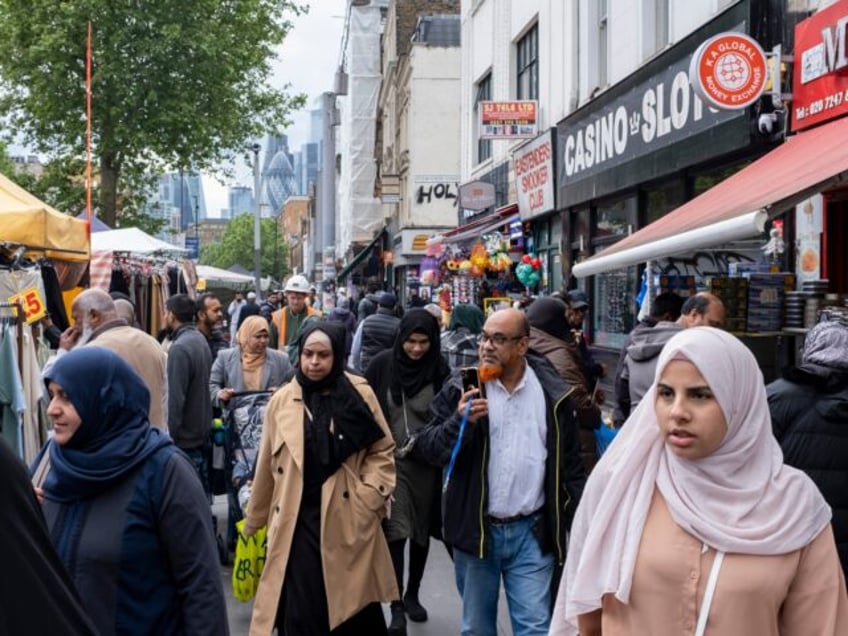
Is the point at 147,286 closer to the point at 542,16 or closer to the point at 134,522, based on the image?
the point at 542,16

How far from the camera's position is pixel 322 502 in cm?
485

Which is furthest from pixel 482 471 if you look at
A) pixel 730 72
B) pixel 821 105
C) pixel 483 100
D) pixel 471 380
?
pixel 483 100

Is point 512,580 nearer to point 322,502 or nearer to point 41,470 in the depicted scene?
point 322,502

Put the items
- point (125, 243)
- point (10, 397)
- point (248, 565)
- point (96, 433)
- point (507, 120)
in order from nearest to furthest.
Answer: point (96, 433), point (248, 565), point (10, 397), point (125, 243), point (507, 120)

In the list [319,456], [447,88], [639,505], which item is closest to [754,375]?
[639,505]

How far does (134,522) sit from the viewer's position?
3.22 meters

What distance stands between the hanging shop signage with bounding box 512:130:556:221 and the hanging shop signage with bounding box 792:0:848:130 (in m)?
8.03

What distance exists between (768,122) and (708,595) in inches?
272

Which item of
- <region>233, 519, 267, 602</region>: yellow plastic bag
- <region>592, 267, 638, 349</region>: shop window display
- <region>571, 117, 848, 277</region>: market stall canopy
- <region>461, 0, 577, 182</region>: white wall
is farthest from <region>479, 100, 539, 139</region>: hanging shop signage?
<region>233, 519, 267, 602</region>: yellow plastic bag

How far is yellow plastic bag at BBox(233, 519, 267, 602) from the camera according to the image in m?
5.48

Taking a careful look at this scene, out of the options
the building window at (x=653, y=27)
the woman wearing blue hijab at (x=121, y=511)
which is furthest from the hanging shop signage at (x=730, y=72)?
the woman wearing blue hijab at (x=121, y=511)

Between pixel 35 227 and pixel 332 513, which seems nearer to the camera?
pixel 332 513

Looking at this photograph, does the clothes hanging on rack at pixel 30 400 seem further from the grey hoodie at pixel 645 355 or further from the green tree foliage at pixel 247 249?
the green tree foliage at pixel 247 249

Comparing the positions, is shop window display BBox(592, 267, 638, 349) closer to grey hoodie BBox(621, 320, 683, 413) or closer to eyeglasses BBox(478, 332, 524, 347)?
grey hoodie BBox(621, 320, 683, 413)
